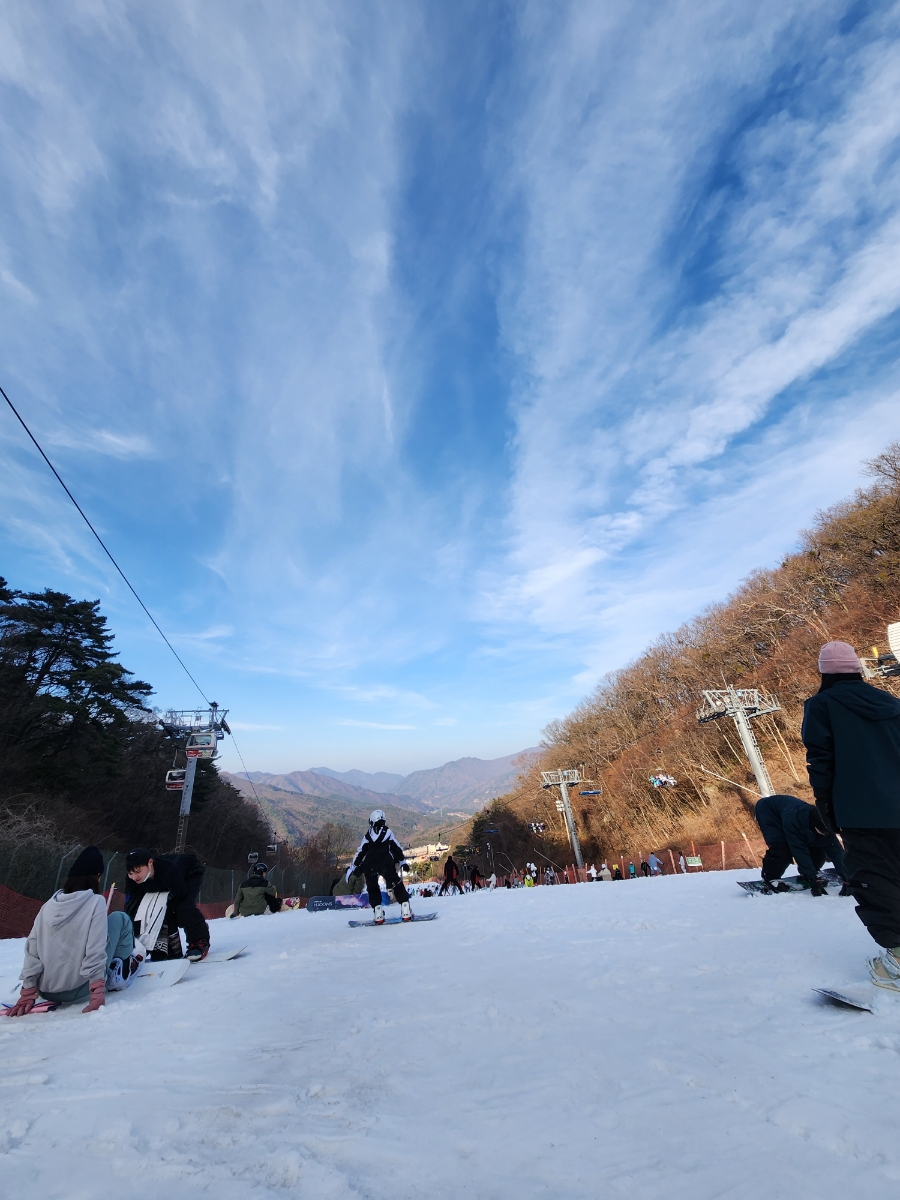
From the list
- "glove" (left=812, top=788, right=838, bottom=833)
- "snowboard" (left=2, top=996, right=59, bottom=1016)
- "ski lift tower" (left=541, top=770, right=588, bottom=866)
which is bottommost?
"snowboard" (left=2, top=996, right=59, bottom=1016)

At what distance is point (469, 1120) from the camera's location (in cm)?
183

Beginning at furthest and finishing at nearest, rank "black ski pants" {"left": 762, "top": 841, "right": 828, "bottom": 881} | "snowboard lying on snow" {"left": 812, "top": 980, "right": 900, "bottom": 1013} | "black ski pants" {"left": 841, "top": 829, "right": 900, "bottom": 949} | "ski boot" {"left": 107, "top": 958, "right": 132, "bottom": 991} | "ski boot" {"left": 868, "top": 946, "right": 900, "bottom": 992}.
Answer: "black ski pants" {"left": 762, "top": 841, "right": 828, "bottom": 881} → "ski boot" {"left": 107, "top": 958, "right": 132, "bottom": 991} → "black ski pants" {"left": 841, "top": 829, "right": 900, "bottom": 949} → "ski boot" {"left": 868, "top": 946, "right": 900, "bottom": 992} → "snowboard lying on snow" {"left": 812, "top": 980, "right": 900, "bottom": 1013}

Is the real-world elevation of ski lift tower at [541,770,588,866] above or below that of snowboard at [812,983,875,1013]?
above

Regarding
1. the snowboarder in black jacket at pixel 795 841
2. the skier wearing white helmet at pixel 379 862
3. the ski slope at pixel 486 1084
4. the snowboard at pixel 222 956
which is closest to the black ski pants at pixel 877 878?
the ski slope at pixel 486 1084

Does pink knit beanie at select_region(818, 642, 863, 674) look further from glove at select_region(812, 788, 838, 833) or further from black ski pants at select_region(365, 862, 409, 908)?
black ski pants at select_region(365, 862, 409, 908)

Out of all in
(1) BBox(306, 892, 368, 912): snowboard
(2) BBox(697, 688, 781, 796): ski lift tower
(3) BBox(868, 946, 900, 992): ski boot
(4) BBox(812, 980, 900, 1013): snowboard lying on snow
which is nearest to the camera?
(4) BBox(812, 980, 900, 1013): snowboard lying on snow

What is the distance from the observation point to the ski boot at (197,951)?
5250 mm

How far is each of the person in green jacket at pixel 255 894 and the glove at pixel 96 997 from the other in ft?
22.9

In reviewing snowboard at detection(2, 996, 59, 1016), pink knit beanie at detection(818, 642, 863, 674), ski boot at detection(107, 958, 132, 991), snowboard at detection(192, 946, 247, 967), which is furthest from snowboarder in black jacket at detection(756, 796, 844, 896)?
snowboard at detection(2, 996, 59, 1016)

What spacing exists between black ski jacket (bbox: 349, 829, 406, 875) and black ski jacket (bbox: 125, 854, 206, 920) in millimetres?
2503

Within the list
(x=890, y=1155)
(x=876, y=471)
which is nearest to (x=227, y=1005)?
(x=890, y=1155)

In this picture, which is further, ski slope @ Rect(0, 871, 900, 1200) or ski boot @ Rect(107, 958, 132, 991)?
ski boot @ Rect(107, 958, 132, 991)

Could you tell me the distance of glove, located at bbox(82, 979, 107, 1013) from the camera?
3.46 metres

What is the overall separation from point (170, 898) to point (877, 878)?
5937mm
